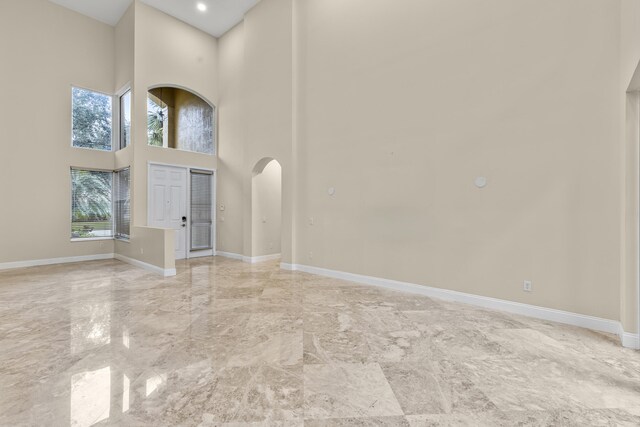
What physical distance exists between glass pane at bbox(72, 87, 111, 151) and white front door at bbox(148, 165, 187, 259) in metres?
1.82

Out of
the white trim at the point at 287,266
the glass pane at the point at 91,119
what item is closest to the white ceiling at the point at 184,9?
the glass pane at the point at 91,119

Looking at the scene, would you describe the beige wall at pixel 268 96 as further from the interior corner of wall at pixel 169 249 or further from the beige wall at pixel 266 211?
the interior corner of wall at pixel 169 249

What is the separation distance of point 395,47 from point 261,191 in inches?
173

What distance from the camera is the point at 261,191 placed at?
754 centimetres

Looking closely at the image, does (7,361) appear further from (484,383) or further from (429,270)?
(429,270)

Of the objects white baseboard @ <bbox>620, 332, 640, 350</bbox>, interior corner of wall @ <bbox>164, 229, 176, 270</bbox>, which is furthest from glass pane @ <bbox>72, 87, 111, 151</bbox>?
white baseboard @ <bbox>620, 332, 640, 350</bbox>

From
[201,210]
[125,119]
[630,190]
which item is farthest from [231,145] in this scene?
[630,190]

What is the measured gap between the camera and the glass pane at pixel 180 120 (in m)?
7.45

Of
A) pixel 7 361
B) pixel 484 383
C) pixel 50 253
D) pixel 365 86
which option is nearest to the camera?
pixel 484 383

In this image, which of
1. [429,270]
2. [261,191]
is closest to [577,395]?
[429,270]

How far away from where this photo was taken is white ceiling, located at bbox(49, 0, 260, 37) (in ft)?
22.8

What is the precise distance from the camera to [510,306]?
3.72 m

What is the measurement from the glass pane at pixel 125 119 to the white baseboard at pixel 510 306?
6200 mm

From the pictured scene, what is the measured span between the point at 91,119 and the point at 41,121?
39.0 inches
